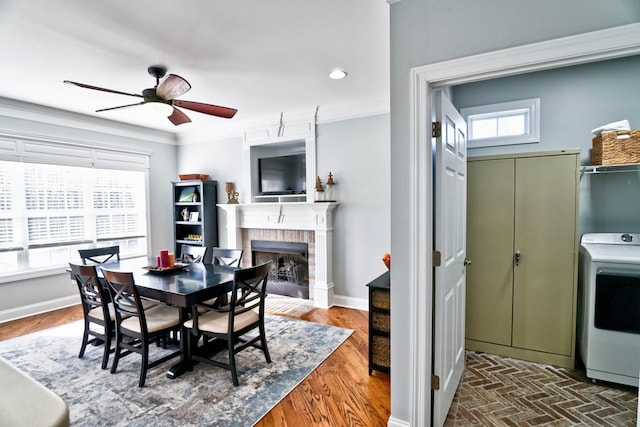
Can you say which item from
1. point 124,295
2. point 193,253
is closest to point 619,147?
point 124,295

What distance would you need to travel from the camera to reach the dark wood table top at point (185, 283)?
236 cm

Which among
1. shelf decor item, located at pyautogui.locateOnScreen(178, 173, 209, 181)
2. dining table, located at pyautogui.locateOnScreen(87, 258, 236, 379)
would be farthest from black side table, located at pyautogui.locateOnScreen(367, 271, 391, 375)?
shelf decor item, located at pyautogui.locateOnScreen(178, 173, 209, 181)

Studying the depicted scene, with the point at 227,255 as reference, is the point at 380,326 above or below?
below

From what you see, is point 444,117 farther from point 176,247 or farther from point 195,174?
point 176,247

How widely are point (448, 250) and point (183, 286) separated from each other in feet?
6.50

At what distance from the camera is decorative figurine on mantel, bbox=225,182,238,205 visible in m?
4.95

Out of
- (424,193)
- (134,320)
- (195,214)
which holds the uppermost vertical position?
(424,193)

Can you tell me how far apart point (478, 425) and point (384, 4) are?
274cm

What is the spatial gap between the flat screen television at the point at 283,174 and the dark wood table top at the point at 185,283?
1768 millimetres

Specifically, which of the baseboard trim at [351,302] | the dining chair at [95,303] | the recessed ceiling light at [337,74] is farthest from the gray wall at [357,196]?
the dining chair at [95,303]

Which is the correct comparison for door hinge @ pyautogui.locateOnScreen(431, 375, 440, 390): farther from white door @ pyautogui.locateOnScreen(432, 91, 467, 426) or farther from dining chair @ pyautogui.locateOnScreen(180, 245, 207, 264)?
dining chair @ pyautogui.locateOnScreen(180, 245, 207, 264)

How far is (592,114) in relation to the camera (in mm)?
2859

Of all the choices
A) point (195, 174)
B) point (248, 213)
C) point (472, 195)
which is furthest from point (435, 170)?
point (195, 174)

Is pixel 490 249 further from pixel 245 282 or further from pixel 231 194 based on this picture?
pixel 231 194
